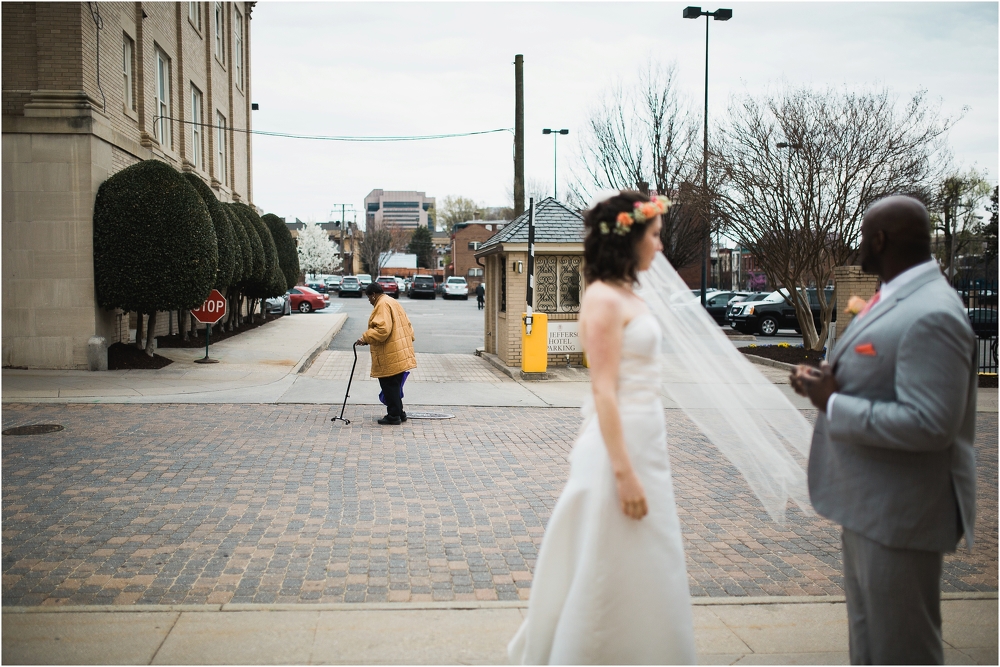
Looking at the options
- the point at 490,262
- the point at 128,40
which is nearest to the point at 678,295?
the point at 490,262

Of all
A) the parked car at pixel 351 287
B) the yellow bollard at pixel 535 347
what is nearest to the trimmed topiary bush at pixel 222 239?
the yellow bollard at pixel 535 347

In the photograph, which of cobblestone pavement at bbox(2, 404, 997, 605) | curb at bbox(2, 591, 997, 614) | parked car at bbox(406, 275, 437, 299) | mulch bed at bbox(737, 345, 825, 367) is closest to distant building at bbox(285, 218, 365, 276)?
parked car at bbox(406, 275, 437, 299)

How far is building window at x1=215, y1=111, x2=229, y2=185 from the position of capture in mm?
26253

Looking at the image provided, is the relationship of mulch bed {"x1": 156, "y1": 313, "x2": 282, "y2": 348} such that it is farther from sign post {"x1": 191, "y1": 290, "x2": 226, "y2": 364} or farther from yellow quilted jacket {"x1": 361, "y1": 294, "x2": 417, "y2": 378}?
yellow quilted jacket {"x1": 361, "y1": 294, "x2": 417, "y2": 378}

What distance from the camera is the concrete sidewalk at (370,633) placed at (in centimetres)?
359

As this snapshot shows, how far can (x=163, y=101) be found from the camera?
65.1 feet

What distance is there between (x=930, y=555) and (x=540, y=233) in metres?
14.0

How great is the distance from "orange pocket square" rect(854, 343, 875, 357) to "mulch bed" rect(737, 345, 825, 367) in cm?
1572

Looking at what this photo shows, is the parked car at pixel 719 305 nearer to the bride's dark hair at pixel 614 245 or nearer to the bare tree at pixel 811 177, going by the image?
the bare tree at pixel 811 177

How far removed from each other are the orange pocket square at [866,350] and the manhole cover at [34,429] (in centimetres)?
873

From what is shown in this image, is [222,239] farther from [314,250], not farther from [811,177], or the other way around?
[314,250]

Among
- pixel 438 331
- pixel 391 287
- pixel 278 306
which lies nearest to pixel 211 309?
pixel 438 331

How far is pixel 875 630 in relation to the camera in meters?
2.67

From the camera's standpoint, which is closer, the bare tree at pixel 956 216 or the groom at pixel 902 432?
the groom at pixel 902 432
